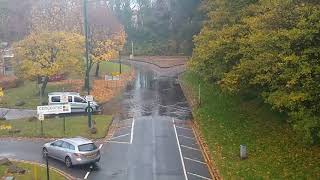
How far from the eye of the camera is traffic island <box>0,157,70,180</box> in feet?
72.4

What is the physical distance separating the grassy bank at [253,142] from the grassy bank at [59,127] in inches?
271

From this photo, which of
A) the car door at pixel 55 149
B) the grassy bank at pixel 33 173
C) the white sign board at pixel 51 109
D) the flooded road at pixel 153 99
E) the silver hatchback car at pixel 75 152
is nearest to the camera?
the grassy bank at pixel 33 173

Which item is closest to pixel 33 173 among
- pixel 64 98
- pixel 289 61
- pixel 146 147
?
pixel 146 147

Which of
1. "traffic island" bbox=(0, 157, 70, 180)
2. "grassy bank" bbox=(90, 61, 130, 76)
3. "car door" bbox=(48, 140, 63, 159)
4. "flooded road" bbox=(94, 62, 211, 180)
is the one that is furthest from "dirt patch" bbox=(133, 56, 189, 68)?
"traffic island" bbox=(0, 157, 70, 180)

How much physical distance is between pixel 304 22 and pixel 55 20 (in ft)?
131

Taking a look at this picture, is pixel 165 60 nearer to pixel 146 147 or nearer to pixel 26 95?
pixel 26 95

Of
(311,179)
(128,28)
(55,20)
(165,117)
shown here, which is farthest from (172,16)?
(311,179)

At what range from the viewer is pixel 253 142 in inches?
1059

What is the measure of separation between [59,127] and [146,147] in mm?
7500

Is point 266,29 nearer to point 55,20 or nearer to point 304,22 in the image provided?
point 304,22

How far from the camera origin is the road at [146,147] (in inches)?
916

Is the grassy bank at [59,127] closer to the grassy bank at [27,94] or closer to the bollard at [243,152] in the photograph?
the grassy bank at [27,94]

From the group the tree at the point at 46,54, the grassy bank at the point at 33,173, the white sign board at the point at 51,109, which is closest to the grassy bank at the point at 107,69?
the tree at the point at 46,54

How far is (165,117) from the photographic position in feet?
120
